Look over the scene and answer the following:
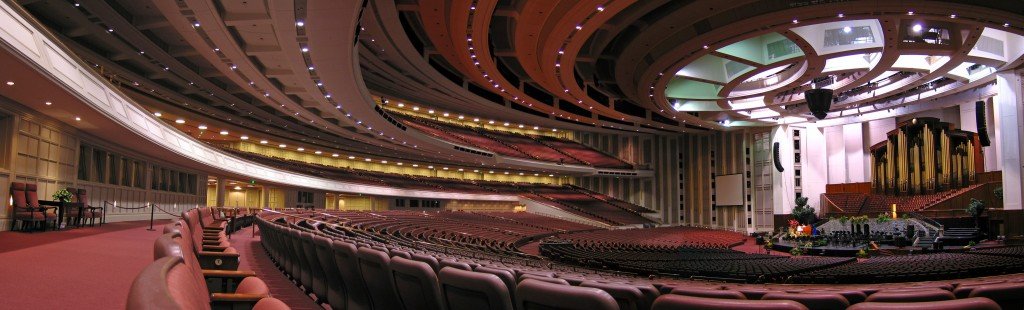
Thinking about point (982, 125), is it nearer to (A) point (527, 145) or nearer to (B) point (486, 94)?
(B) point (486, 94)

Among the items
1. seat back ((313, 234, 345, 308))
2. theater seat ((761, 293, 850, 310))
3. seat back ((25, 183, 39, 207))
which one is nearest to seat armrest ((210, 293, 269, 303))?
seat back ((313, 234, 345, 308))

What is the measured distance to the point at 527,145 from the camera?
136 ft

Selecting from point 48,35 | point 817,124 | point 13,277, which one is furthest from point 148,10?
point 817,124

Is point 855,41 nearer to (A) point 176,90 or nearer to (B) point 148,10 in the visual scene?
(B) point 148,10

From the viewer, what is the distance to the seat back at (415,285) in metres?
2.38

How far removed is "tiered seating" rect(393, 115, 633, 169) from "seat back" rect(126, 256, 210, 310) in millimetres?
32186

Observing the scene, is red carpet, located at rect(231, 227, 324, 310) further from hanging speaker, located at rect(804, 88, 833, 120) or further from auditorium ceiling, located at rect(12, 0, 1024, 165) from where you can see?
hanging speaker, located at rect(804, 88, 833, 120)

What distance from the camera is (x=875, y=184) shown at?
2884cm

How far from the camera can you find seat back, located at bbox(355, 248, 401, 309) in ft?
9.14

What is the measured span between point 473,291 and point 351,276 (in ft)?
4.87

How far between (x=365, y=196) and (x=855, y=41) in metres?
24.7

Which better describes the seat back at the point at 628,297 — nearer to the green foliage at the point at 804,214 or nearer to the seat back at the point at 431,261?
the seat back at the point at 431,261

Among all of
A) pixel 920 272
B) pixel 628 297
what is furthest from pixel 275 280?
pixel 920 272

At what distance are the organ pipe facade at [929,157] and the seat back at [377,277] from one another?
2835cm
